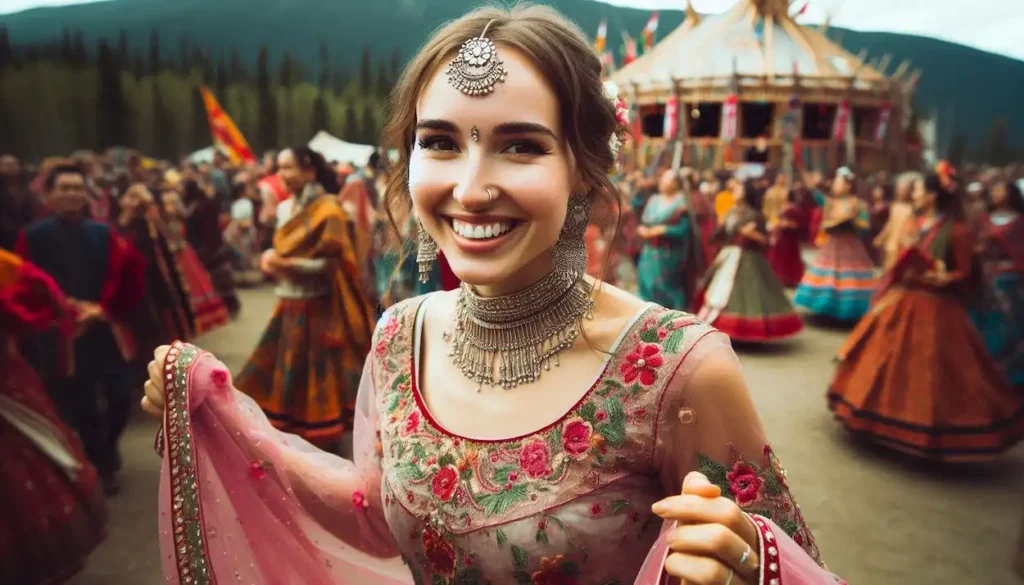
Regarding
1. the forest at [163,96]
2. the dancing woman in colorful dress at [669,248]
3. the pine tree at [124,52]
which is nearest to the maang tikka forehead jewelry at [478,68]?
the forest at [163,96]

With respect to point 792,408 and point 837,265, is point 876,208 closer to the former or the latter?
point 837,265

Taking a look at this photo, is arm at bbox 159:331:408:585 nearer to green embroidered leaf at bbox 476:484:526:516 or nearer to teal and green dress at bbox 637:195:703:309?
green embroidered leaf at bbox 476:484:526:516

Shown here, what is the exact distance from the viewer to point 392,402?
3.51 ft

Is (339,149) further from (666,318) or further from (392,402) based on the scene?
(666,318)

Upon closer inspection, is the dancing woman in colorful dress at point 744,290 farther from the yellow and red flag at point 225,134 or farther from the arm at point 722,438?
the arm at point 722,438

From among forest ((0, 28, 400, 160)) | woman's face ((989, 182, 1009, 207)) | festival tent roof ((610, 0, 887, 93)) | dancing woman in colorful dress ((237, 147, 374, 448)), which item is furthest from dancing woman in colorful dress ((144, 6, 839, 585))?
woman's face ((989, 182, 1009, 207))

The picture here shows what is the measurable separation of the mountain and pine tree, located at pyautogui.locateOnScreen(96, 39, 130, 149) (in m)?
0.09

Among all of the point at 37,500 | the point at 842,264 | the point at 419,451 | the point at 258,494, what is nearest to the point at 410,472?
the point at 419,451

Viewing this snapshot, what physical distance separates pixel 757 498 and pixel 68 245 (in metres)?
2.49

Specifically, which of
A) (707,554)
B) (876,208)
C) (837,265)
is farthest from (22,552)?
(876,208)

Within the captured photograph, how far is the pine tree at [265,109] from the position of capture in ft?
11.8

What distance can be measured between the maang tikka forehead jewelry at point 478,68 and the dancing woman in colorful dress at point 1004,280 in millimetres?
2778

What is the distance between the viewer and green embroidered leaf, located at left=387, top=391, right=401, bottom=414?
3.48ft

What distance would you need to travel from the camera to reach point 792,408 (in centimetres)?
354
